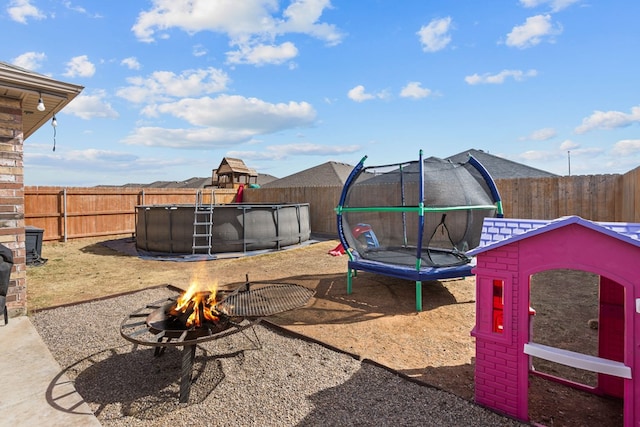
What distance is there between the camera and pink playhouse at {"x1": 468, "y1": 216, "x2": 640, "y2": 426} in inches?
82.4

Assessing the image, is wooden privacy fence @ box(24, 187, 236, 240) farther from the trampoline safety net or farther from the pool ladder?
the trampoline safety net

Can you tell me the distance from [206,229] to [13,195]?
5.03 meters

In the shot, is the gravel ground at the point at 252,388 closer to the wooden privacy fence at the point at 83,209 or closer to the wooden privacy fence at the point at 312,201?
the wooden privacy fence at the point at 312,201

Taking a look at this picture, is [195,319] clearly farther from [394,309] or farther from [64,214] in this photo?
[64,214]

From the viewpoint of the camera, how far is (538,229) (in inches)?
92.0

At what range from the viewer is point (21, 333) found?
394 centimetres

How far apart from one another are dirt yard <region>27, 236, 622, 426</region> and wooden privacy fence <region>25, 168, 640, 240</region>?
299 cm

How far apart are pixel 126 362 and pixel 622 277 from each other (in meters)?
4.12

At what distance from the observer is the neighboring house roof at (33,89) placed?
13.7 feet

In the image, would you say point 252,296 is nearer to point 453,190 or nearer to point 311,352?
point 311,352

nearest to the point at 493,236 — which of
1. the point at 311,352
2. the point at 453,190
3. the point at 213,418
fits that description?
the point at 311,352

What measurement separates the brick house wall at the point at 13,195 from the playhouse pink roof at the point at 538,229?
5.54 metres

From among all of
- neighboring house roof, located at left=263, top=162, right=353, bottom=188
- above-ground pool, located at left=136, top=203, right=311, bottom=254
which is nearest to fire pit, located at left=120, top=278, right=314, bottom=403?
above-ground pool, located at left=136, top=203, right=311, bottom=254

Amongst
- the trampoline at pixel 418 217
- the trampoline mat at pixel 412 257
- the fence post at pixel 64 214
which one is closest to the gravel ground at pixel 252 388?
the trampoline at pixel 418 217
